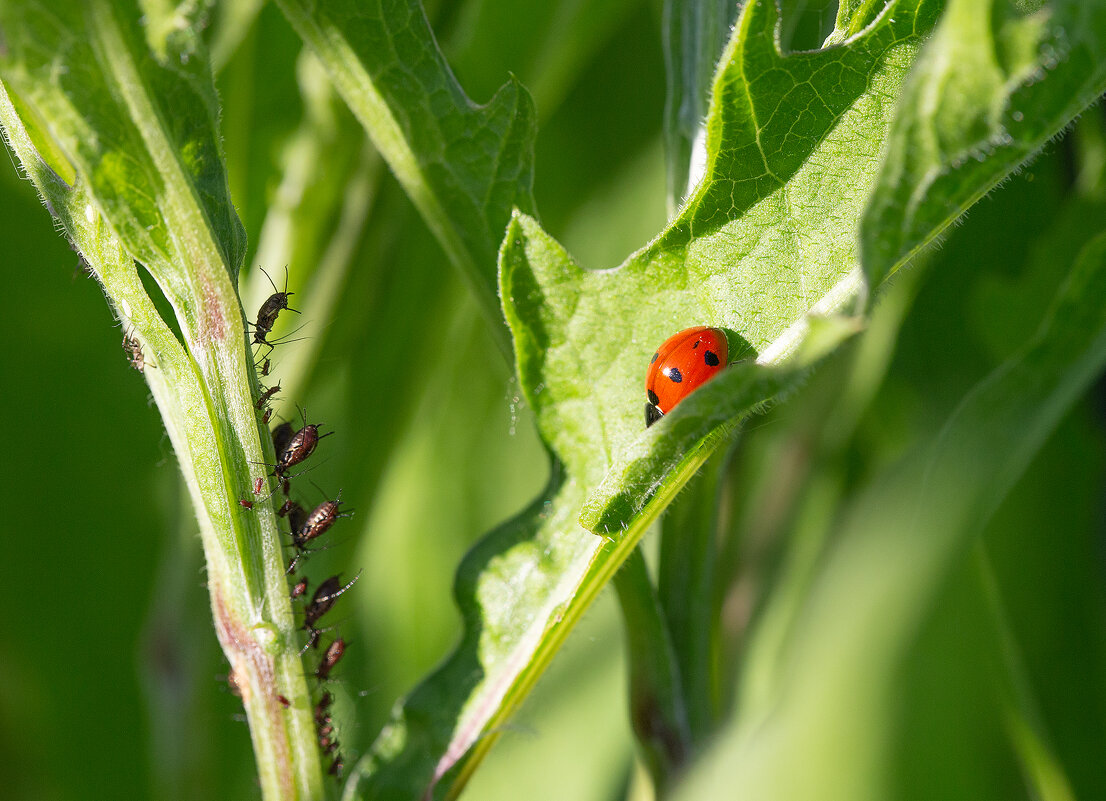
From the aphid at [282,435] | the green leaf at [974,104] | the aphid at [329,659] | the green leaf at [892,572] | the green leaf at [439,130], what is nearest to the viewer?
the green leaf at [974,104]

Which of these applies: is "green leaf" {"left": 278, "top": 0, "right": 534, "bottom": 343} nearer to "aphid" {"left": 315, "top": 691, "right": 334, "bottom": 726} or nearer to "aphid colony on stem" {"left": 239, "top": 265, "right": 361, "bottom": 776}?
"aphid colony on stem" {"left": 239, "top": 265, "right": 361, "bottom": 776}

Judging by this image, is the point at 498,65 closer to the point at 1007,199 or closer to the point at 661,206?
the point at 661,206

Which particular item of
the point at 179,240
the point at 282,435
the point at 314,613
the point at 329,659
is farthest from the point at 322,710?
the point at 179,240

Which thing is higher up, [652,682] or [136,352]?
[136,352]

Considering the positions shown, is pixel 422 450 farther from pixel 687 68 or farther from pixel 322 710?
pixel 687 68

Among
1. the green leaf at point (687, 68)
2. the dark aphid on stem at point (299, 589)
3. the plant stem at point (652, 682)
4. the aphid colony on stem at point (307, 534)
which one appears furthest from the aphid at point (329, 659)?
the green leaf at point (687, 68)

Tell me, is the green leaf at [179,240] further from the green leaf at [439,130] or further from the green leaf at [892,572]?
the green leaf at [892,572]
